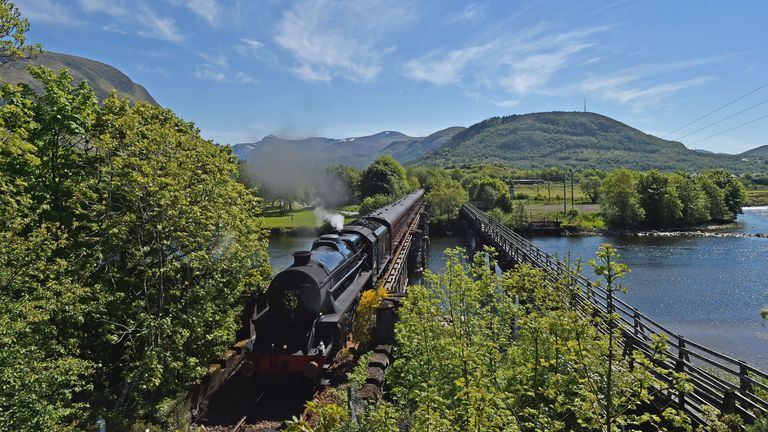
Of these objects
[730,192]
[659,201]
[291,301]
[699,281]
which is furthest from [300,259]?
[730,192]

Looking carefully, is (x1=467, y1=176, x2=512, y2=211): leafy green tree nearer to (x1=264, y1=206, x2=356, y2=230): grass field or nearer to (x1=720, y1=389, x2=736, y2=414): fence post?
(x1=264, y1=206, x2=356, y2=230): grass field

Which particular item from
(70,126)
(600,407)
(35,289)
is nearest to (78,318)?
(35,289)

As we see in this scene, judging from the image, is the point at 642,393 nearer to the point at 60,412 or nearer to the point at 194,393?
the point at 60,412

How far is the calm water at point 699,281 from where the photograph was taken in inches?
950

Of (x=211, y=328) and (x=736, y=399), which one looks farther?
(x=211, y=328)

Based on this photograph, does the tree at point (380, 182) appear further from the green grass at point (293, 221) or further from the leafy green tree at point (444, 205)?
the green grass at point (293, 221)

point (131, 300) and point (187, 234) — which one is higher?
point (187, 234)

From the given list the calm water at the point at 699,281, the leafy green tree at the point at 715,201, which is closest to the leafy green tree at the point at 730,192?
the leafy green tree at the point at 715,201

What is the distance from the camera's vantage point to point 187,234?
39.7ft

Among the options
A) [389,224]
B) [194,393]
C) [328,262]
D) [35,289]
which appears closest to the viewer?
[35,289]

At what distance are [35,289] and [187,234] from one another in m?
3.45

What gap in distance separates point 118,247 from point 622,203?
222ft

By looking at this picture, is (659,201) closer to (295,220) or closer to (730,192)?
(730,192)

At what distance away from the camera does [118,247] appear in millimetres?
11711
